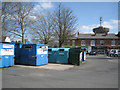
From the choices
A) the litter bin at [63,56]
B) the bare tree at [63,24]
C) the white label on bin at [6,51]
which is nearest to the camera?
the white label on bin at [6,51]

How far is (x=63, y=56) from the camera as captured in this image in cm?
1519

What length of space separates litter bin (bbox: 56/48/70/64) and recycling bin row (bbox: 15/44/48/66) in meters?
2.02

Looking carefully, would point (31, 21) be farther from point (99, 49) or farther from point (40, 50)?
point (99, 49)

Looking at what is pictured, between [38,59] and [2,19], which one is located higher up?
[2,19]

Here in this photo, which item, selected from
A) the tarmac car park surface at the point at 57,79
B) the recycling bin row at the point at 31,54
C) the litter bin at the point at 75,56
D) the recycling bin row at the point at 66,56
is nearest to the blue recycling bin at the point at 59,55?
the recycling bin row at the point at 66,56

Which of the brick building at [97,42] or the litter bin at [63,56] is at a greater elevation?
the brick building at [97,42]

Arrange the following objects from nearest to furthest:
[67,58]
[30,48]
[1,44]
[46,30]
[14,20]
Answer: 1. [1,44]
2. [30,48]
3. [67,58]
4. [14,20]
5. [46,30]

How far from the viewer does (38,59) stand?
509 inches

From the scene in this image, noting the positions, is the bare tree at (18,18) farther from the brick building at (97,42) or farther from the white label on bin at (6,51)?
the brick building at (97,42)

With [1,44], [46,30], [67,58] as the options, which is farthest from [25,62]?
[46,30]

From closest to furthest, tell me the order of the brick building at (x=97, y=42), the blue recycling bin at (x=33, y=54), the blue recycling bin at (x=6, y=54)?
the blue recycling bin at (x=6, y=54)
the blue recycling bin at (x=33, y=54)
the brick building at (x=97, y=42)

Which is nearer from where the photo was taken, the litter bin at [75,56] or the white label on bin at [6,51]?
the white label on bin at [6,51]

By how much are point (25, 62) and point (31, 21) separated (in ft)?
35.4

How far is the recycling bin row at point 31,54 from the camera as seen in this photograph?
12750 mm
